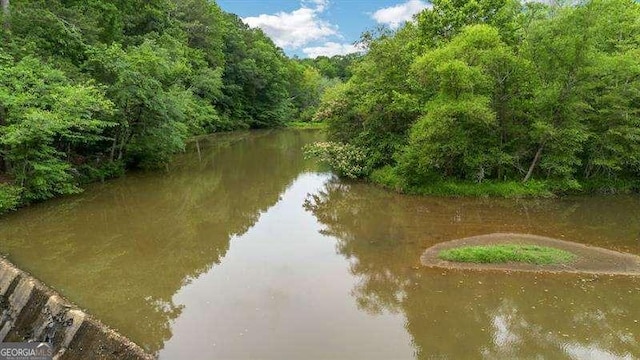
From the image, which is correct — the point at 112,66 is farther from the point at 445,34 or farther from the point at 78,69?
the point at 445,34

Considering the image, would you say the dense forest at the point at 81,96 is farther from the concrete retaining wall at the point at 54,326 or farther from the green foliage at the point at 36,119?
the concrete retaining wall at the point at 54,326

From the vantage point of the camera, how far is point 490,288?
476 inches

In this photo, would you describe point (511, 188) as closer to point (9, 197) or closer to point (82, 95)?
point (82, 95)

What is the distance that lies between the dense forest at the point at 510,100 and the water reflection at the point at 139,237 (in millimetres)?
7269

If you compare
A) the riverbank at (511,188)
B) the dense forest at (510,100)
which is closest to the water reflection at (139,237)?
the riverbank at (511,188)

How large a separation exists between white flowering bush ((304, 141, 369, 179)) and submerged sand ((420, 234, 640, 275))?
10031 mm

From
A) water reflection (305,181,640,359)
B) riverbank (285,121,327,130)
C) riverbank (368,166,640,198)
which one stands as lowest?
riverbank (285,121,327,130)

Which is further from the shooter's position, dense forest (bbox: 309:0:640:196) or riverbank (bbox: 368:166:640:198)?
riverbank (bbox: 368:166:640:198)

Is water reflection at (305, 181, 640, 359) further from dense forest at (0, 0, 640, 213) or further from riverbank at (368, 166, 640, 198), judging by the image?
dense forest at (0, 0, 640, 213)

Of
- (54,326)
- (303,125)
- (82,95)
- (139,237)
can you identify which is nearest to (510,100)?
(139,237)

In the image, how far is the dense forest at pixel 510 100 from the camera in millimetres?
19984

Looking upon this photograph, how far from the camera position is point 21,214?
16922 millimetres

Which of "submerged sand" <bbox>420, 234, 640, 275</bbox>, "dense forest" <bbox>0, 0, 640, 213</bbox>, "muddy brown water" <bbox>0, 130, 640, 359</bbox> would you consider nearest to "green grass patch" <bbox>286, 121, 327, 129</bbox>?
"dense forest" <bbox>0, 0, 640, 213</bbox>

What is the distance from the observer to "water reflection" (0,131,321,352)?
1098 centimetres
